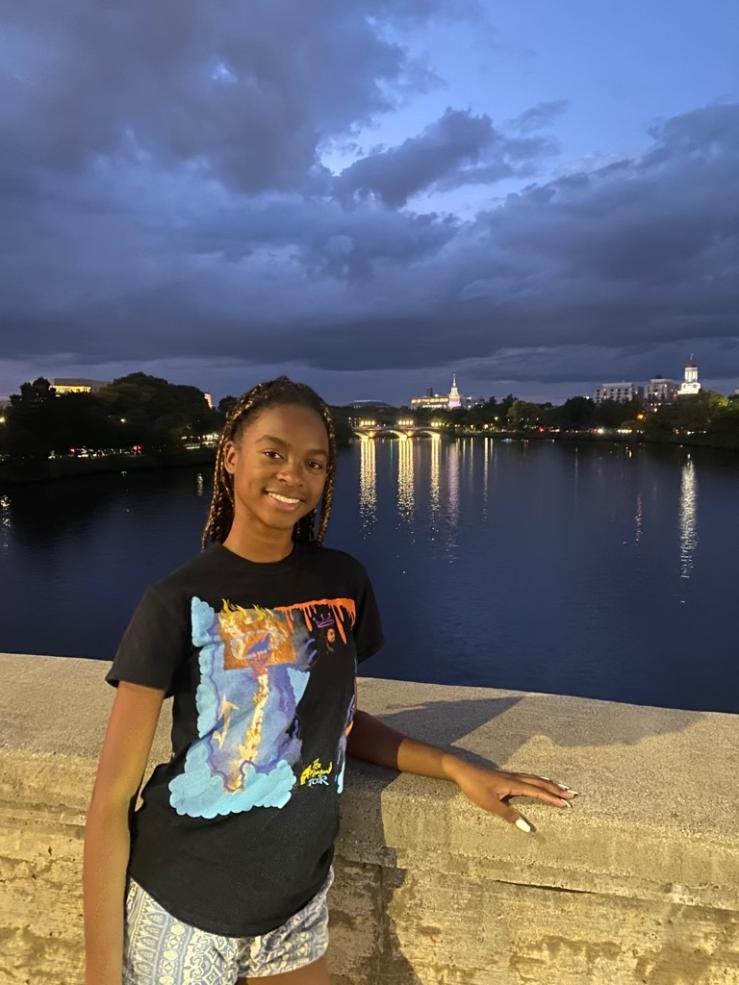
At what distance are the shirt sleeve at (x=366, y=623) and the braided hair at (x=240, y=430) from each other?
179 millimetres

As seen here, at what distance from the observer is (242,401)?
163cm

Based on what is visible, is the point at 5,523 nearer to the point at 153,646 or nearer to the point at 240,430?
the point at 240,430

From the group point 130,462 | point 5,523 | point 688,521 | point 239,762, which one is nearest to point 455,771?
point 239,762

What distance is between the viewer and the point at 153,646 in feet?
4.32

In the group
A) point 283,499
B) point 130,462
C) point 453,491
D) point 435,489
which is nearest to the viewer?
point 283,499

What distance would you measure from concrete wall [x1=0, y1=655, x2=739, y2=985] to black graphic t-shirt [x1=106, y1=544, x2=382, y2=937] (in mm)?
262

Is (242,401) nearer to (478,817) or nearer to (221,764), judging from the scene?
(221,764)

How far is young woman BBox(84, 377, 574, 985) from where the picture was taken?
1315mm

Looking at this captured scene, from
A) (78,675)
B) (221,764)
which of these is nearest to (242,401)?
(221,764)

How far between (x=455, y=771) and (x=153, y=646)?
2.42 ft

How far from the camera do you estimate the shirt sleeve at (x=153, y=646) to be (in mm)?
1299

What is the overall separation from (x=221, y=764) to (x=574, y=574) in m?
28.2

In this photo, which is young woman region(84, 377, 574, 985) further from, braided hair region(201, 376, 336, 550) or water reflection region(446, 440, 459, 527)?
water reflection region(446, 440, 459, 527)

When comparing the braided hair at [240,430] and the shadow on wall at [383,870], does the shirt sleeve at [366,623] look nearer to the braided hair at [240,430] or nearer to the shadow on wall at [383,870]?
the braided hair at [240,430]
